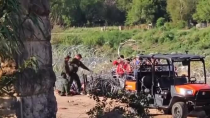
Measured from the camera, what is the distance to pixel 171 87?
12.4m

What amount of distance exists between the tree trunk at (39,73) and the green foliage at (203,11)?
172 feet

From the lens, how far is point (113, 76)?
57.5 ft

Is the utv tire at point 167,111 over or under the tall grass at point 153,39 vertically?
under

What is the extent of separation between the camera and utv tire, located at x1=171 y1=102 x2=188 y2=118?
12.0 metres

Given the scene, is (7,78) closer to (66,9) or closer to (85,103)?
(85,103)

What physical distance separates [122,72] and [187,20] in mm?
49402

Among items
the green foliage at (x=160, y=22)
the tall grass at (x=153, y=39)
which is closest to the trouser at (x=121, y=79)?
the tall grass at (x=153, y=39)

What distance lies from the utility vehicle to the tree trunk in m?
5.28

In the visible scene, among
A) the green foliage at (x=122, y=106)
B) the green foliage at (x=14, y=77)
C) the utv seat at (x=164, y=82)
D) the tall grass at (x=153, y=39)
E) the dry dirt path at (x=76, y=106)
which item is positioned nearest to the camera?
the green foliage at (x=14, y=77)

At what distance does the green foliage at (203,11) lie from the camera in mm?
58406

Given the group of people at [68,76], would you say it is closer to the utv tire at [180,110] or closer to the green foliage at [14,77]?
the utv tire at [180,110]

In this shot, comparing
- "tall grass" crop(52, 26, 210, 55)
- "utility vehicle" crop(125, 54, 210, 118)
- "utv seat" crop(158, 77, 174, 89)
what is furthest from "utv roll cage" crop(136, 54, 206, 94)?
"tall grass" crop(52, 26, 210, 55)

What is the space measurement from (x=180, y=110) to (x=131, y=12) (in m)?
58.9

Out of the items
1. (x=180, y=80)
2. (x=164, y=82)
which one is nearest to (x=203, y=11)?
(x=164, y=82)
